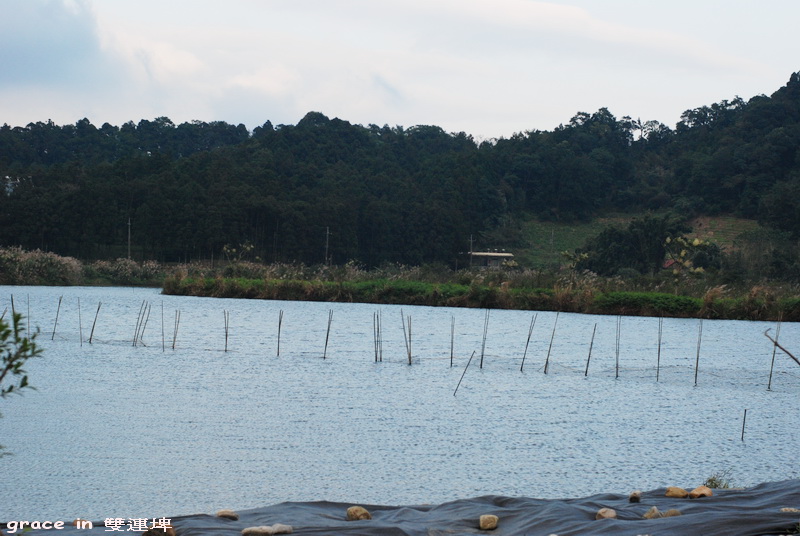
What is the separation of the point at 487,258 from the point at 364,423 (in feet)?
182

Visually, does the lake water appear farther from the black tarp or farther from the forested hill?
the forested hill

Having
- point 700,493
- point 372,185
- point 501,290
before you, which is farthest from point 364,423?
point 372,185

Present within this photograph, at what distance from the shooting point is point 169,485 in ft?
28.2

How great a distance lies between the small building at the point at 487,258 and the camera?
214 feet

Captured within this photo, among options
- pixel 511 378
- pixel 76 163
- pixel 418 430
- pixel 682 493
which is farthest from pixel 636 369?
pixel 76 163

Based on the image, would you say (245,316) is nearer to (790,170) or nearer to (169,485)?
(169,485)

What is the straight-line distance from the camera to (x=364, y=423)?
12227mm

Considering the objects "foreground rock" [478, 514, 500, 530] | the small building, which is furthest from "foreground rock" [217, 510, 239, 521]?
the small building

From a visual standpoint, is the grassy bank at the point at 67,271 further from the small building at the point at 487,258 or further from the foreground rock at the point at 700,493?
the foreground rock at the point at 700,493

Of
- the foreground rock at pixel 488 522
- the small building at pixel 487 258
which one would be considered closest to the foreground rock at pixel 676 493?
the foreground rock at pixel 488 522

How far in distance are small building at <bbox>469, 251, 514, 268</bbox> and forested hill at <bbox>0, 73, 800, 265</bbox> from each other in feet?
5.00

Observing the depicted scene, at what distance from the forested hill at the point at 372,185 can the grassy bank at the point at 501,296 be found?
21.6 m

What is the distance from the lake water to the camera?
8.76 metres

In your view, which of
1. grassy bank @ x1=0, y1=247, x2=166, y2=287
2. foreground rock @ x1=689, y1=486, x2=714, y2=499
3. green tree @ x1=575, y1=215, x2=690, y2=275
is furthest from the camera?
green tree @ x1=575, y1=215, x2=690, y2=275
